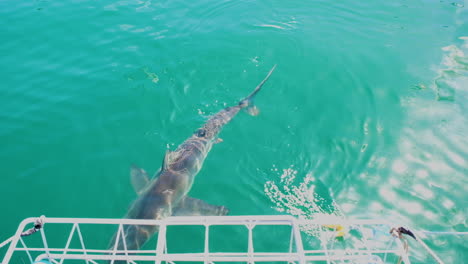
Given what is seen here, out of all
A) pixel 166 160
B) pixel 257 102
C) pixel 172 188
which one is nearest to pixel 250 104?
pixel 257 102

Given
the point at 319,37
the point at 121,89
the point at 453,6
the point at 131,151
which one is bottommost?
the point at 131,151

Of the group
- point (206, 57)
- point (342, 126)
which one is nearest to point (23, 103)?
point (206, 57)

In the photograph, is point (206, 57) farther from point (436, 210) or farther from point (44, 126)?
point (436, 210)

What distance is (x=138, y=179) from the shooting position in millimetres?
7887

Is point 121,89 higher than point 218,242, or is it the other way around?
point 121,89

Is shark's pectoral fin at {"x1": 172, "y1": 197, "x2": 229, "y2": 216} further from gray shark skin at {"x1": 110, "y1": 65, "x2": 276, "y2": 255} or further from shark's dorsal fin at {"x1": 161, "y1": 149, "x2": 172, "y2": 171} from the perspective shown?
shark's dorsal fin at {"x1": 161, "y1": 149, "x2": 172, "y2": 171}

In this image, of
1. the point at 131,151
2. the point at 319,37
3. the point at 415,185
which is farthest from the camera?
the point at 319,37

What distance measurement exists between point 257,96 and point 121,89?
4644 millimetres

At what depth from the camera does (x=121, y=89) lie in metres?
10.9

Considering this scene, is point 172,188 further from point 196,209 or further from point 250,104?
point 250,104

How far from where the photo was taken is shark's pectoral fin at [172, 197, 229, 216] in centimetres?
718

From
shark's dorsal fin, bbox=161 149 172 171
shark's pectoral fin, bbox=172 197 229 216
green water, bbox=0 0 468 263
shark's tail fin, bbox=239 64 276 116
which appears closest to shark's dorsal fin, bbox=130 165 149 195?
green water, bbox=0 0 468 263

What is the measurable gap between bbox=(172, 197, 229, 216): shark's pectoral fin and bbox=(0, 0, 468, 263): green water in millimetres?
462

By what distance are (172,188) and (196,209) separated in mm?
769
